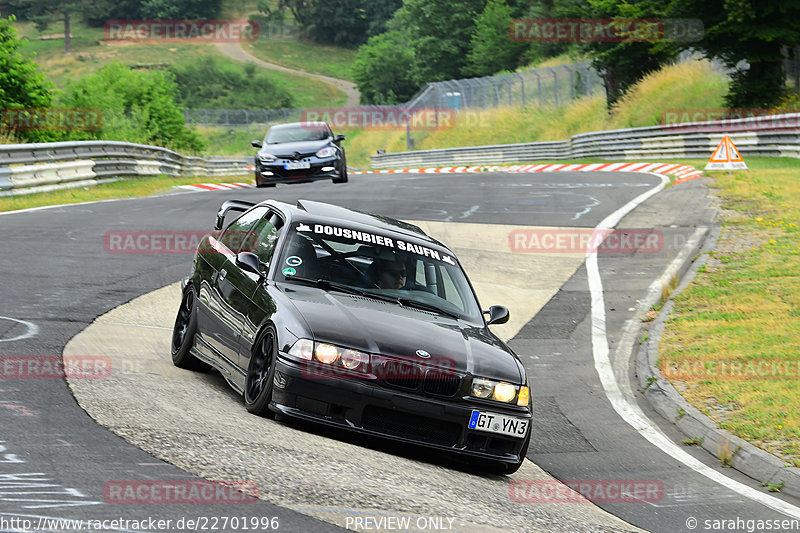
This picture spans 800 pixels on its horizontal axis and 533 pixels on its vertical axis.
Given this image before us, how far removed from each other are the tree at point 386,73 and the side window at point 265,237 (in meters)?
98.2

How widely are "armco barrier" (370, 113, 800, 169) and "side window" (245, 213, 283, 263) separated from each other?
2361 centimetres

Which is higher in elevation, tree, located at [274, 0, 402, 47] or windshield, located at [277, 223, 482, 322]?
tree, located at [274, 0, 402, 47]

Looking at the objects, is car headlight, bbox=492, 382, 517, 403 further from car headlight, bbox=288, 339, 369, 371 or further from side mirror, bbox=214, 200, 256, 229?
side mirror, bbox=214, 200, 256, 229

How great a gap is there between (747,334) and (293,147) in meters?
16.3

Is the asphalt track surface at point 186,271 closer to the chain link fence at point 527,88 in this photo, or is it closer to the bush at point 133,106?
the bush at point 133,106

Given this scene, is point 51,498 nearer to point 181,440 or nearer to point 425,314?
point 181,440

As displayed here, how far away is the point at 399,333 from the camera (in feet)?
23.2

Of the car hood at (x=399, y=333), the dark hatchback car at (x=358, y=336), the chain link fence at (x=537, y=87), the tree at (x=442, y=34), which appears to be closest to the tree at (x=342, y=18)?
the tree at (x=442, y=34)

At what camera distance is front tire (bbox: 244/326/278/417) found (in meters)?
6.88

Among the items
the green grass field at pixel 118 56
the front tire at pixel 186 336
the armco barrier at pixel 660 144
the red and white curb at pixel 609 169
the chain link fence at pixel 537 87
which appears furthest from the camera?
the green grass field at pixel 118 56

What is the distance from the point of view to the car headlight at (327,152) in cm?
2628

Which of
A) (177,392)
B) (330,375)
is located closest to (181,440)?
(330,375)

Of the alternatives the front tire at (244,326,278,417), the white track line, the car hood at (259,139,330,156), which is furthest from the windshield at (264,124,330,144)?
the front tire at (244,326,278,417)

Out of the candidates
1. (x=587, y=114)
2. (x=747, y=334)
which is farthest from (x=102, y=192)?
(x=587, y=114)
